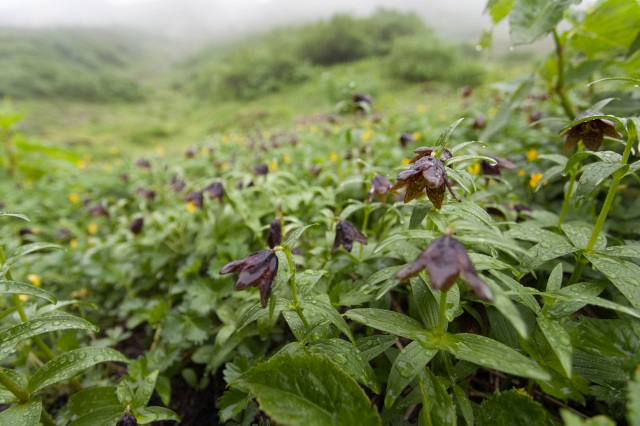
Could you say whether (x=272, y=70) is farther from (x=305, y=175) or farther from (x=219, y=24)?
(x=219, y=24)

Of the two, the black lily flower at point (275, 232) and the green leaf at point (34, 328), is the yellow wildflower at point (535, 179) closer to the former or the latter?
the black lily flower at point (275, 232)

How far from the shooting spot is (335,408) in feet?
2.40

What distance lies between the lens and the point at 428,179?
0.70 m

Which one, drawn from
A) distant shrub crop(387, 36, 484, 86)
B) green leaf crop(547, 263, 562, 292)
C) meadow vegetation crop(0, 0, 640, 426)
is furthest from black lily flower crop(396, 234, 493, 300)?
distant shrub crop(387, 36, 484, 86)

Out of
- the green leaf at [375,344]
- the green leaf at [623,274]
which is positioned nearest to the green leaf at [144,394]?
the green leaf at [375,344]

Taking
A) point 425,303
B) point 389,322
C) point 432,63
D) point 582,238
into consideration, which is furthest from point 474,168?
point 432,63

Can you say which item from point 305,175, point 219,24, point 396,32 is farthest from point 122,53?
point 305,175

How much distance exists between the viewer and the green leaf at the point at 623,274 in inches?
30.0

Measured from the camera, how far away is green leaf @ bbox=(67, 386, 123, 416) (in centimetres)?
107

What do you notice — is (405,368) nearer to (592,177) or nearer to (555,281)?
(555,281)

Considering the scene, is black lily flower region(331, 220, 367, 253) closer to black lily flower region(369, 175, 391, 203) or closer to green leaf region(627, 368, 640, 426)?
black lily flower region(369, 175, 391, 203)

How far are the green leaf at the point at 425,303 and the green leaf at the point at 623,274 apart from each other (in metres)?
0.45

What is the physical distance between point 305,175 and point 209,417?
168cm

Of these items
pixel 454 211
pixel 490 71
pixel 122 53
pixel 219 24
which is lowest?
pixel 490 71
